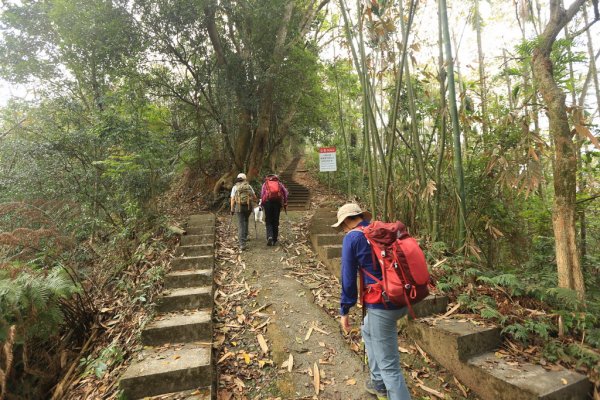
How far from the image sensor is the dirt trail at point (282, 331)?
2.92 meters

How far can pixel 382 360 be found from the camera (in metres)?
2.34

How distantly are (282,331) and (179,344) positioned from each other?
1172mm

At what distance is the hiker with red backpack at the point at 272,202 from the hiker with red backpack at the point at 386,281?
3.83 meters

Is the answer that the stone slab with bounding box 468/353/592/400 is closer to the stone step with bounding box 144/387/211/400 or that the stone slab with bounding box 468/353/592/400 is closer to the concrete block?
the concrete block

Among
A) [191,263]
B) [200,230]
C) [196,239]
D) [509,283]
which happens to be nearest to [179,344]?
[191,263]

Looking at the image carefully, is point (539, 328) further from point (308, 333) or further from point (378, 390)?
point (308, 333)

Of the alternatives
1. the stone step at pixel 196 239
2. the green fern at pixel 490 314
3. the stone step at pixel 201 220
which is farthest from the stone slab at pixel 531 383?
the stone step at pixel 201 220

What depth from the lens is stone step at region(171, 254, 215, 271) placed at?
480 cm

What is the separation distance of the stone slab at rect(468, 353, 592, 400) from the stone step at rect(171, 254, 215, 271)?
385 centimetres

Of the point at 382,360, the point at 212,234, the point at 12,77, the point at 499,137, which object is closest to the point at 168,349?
the point at 382,360

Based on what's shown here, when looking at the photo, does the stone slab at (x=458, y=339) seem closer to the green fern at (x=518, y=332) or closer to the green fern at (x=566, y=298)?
the green fern at (x=518, y=332)

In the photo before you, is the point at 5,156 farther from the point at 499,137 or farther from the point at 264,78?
the point at 499,137

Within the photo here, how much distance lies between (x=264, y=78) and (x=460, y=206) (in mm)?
6892

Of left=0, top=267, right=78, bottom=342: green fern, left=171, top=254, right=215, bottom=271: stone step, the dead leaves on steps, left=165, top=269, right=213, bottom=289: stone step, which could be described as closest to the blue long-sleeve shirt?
the dead leaves on steps
